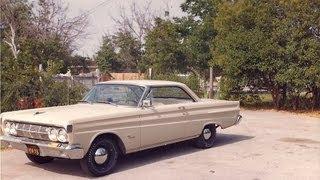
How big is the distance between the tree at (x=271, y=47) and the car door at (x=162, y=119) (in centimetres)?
846

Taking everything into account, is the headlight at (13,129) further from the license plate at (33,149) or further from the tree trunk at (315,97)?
the tree trunk at (315,97)

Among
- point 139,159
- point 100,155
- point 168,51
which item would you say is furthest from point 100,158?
point 168,51

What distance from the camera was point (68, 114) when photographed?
7777 millimetres

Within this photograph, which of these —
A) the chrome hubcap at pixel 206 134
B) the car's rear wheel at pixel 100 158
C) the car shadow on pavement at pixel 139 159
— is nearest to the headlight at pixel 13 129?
the car shadow on pavement at pixel 139 159

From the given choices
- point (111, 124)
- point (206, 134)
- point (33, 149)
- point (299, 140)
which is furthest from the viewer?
point (299, 140)

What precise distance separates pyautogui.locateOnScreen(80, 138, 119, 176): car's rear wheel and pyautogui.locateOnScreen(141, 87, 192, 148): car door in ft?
2.41

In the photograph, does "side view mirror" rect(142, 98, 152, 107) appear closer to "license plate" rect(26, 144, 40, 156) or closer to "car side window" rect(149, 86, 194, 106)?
"car side window" rect(149, 86, 194, 106)

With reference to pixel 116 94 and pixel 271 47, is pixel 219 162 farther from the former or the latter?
pixel 271 47

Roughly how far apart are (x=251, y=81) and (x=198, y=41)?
6.49 meters

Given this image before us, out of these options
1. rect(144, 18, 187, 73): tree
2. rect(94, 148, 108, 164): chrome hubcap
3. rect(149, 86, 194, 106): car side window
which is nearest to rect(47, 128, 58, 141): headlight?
rect(94, 148, 108, 164): chrome hubcap

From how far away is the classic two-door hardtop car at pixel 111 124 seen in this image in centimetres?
746

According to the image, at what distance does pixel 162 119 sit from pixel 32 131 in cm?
236

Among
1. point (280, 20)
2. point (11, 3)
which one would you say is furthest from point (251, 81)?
point (11, 3)

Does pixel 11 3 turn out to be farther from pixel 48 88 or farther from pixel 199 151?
pixel 199 151
